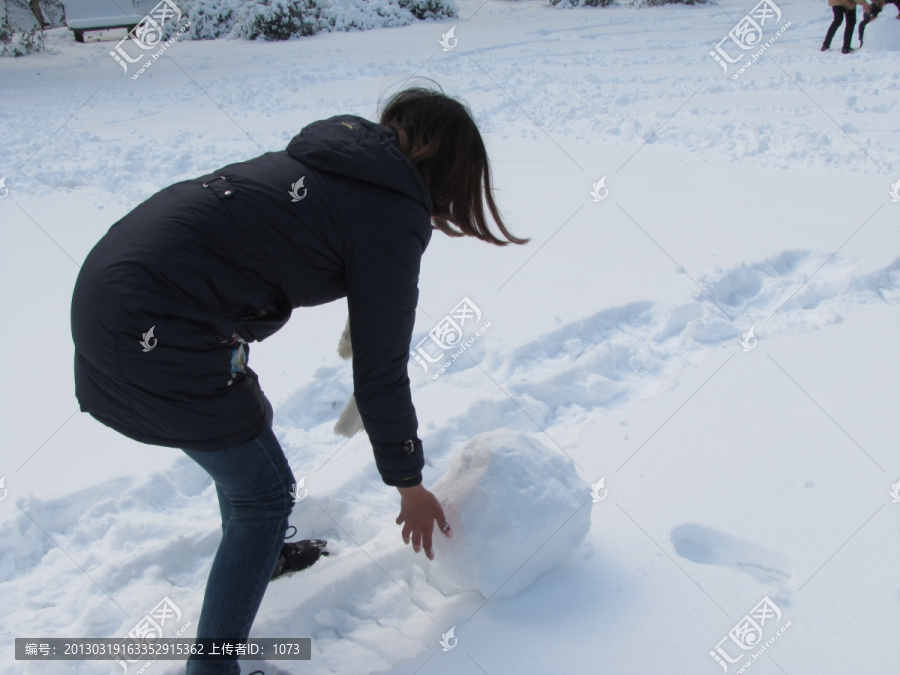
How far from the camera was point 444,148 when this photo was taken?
133 centimetres

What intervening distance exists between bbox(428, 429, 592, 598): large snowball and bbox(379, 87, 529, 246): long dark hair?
723 millimetres

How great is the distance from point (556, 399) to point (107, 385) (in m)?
1.79

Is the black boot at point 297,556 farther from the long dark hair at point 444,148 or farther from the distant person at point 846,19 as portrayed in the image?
the distant person at point 846,19

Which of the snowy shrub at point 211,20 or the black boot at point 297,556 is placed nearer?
the black boot at point 297,556

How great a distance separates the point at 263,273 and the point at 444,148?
1.35ft

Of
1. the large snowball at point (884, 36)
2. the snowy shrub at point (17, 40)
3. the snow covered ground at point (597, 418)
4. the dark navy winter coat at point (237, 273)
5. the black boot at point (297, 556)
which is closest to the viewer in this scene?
the dark navy winter coat at point (237, 273)

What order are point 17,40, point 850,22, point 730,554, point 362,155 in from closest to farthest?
1. point 362,155
2. point 730,554
3. point 850,22
4. point 17,40

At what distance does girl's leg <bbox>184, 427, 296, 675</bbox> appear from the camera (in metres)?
1.44

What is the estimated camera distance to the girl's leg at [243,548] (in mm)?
1443

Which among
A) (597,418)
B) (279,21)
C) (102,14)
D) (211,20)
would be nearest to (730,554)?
(597,418)

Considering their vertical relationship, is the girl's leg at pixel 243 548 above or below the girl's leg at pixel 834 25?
above

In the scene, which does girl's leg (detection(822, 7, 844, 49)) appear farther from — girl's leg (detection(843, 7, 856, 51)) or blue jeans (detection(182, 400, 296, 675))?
blue jeans (detection(182, 400, 296, 675))

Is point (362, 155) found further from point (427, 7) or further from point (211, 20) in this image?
point (211, 20)

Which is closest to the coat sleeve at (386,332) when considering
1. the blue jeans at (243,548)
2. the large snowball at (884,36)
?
the blue jeans at (243,548)
